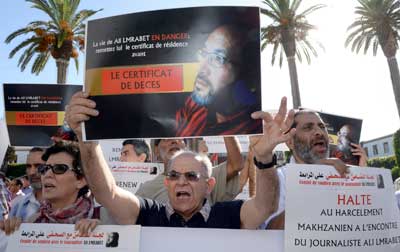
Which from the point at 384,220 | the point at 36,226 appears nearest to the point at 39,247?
the point at 36,226

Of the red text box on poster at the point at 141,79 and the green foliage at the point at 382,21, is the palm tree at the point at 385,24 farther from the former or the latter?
the red text box on poster at the point at 141,79

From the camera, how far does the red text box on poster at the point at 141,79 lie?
2547 mm

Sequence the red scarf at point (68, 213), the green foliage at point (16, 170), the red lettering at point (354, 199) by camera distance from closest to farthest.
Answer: the red lettering at point (354, 199)
the red scarf at point (68, 213)
the green foliage at point (16, 170)

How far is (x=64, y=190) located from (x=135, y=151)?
7.20 ft

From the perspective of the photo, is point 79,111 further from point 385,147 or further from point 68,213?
point 385,147

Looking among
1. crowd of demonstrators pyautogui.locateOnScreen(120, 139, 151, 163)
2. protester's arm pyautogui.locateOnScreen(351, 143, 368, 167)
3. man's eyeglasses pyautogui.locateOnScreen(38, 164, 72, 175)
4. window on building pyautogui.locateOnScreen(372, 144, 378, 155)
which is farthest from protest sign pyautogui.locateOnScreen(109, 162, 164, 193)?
window on building pyautogui.locateOnScreen(372, 144, 378, 155)

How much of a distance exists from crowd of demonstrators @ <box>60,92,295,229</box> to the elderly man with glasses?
0.13m

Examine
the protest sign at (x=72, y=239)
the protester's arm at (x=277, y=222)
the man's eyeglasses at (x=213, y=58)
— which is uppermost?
the man's eyeglasses at (x=213, y=58)

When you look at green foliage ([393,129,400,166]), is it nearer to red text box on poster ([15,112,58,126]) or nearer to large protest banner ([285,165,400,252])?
red text box on poster ([15,112,58,126])

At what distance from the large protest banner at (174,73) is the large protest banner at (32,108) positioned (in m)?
2.76

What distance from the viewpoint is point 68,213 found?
2.85 metres

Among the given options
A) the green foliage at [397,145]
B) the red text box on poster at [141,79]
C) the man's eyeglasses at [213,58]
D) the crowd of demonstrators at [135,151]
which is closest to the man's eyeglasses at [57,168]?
the red text box on poster at [141,79]

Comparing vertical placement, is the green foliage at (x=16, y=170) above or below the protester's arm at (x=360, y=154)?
above

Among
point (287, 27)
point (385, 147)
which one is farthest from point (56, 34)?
point (385, 147)
